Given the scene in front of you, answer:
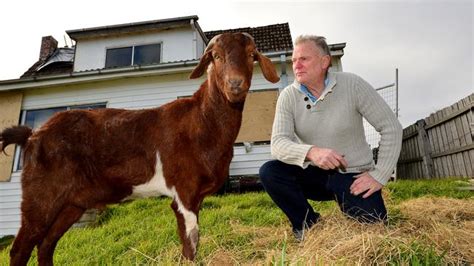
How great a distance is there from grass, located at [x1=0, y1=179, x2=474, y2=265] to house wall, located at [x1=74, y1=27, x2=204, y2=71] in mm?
5937

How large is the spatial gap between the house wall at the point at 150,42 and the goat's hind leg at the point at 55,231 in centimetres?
869

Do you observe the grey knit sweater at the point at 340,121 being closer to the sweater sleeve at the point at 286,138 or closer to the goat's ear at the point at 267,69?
the sweater sleeve at the point at 286,138

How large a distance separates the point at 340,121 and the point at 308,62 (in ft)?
1.89

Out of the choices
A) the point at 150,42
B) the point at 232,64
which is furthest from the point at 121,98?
the point at 232,64

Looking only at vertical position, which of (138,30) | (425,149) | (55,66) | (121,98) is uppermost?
(138,30)

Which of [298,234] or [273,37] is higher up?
[273,37]

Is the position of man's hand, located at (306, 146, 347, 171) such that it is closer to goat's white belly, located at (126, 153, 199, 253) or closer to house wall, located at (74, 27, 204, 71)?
goat's white belly, located at (126, 153, 199, 253)

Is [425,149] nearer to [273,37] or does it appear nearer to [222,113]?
[222,113]

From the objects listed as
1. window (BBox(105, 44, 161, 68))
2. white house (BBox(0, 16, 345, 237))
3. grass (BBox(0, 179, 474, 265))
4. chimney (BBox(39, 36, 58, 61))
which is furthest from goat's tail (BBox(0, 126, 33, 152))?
chimney (BBox(39, 36, 58, 61))

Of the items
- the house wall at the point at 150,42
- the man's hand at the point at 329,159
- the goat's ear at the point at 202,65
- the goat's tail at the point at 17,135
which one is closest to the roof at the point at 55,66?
the house wall at the point at 150,42

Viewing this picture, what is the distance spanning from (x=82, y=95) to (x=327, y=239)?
10.1 metres

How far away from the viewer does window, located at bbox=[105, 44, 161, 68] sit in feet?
38.7

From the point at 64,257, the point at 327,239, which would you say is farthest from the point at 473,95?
the point at 64,257

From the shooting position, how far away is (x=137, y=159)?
9.68 ft
